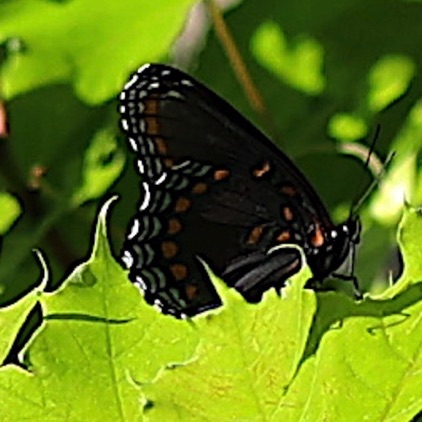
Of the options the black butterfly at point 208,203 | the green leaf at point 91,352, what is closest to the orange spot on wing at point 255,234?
the black butterfly at point 208,203

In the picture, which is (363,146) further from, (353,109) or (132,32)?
(132,32)

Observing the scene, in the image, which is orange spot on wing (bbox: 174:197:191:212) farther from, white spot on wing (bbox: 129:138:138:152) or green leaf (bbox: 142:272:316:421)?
green leaf (bbox: 142:272:316:421)

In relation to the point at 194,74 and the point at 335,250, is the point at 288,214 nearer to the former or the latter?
the point at 335,250

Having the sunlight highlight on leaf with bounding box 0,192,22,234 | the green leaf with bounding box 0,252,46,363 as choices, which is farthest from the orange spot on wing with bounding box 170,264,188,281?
the green leaf with bounding box 0,252,46,363

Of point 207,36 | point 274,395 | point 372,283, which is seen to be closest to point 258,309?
point 274,395

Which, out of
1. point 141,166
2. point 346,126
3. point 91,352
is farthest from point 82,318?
point 346,126

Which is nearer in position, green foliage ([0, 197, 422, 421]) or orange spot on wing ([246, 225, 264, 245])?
green foliage ([0, 197, 422, 421])
